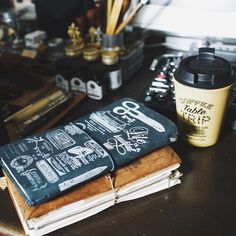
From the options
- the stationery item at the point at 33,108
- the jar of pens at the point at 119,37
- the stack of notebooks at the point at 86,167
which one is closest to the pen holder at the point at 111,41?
the jar of pens at the point at 119,37

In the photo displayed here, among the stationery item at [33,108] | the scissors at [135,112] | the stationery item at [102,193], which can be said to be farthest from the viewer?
the stationery item at [33,108]

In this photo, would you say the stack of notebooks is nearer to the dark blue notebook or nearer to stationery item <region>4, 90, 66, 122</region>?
the dark blue notebook

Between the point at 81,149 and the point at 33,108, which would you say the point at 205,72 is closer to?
the point at 81,149

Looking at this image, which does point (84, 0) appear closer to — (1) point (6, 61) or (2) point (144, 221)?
(1) point (6, 61)

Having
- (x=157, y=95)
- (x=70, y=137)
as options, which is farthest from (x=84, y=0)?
(x=70, y=137)

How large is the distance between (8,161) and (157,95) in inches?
12.9

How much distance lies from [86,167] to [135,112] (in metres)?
0.16

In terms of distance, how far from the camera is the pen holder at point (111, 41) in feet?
2.64

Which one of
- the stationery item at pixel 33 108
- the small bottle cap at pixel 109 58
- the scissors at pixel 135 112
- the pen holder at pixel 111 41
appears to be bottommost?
the stationery item at pixel 33 108

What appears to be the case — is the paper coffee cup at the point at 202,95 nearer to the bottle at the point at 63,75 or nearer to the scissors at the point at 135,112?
the scissors at the point at 135,112

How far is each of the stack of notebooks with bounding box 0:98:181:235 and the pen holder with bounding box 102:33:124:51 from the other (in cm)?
28

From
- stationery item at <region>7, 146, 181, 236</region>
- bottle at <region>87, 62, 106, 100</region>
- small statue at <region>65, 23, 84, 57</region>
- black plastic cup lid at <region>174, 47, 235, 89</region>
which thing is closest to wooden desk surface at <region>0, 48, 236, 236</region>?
stationery item at <region>7, 146, 181, 236</region>

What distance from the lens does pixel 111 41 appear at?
2.65ft

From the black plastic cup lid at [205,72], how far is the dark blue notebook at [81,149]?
0.26ft
